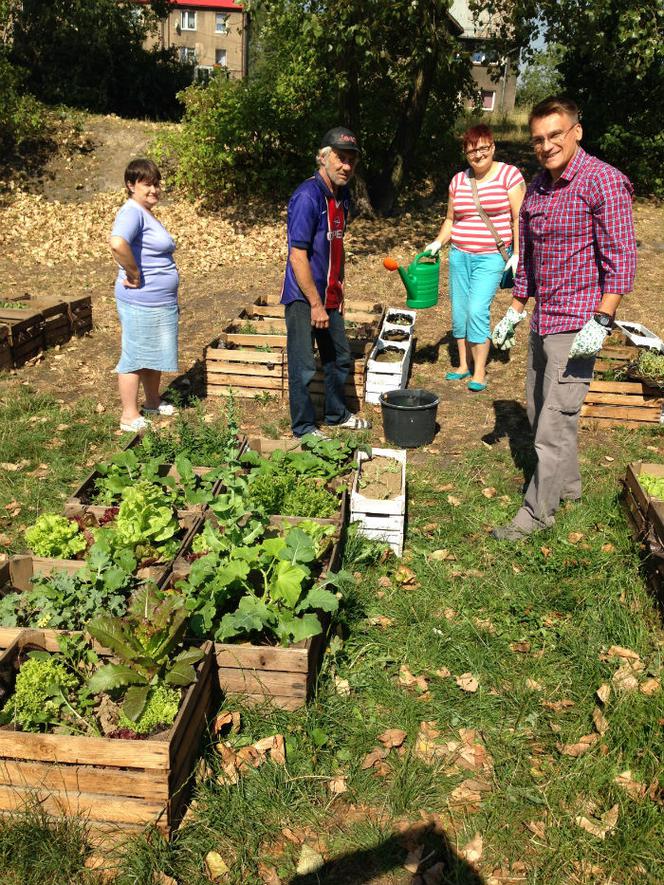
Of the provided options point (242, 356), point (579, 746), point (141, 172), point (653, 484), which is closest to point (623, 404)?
point (653, 484)

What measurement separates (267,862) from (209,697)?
77 cm

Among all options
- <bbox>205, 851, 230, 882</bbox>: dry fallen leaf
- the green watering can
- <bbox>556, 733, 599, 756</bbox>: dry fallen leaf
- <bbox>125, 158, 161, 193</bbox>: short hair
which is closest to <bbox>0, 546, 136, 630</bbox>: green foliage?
<bbox>205, 851, 230, 882</bbox>: dry fallen leaf

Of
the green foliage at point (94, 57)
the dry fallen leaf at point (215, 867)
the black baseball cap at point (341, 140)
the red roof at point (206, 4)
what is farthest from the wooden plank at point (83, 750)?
the red roof at point (206, 4)

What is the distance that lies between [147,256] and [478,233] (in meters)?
2.92

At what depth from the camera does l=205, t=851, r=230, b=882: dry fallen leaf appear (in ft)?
9.41

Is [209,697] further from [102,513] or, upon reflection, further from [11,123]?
[11,123]

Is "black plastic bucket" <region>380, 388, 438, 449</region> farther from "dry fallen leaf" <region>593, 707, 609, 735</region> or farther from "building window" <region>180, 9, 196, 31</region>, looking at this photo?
"building window" <region>180, 9, 196, 31</region>

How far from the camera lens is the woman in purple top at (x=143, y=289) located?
5.80 m

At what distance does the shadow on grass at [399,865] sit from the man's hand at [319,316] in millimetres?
3712

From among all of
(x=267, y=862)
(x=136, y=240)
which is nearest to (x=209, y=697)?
(x=267, y=862)

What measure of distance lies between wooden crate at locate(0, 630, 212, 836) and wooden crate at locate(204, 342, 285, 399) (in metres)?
4.64

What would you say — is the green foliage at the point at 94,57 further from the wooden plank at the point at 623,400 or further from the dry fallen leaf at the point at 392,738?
the dry fallen leaf at the point at 392,738

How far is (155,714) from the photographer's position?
306cm

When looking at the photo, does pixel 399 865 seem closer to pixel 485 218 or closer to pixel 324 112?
pixel 485 218
